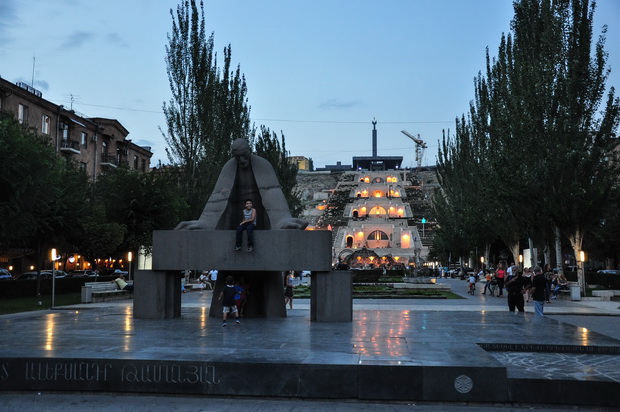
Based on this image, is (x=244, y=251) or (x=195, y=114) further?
(x=195, y=114)

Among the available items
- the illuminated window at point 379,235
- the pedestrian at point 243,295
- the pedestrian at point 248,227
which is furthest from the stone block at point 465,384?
the illuminated window at point 379,235

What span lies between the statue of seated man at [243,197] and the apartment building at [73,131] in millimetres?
30123

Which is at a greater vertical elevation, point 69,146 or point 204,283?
point 69,146

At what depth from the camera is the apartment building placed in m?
45.1

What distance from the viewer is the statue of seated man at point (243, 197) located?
15.1m

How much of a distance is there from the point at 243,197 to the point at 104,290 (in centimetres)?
1624

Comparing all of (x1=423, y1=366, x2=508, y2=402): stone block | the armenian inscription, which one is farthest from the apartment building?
(x1=423, y1=366, x2=508, y2=402): stone block

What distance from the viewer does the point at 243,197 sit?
1603 cm

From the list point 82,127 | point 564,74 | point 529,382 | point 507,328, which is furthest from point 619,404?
point 82,127

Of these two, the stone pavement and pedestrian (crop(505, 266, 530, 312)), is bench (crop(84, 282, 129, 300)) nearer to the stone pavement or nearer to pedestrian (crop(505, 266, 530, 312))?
the stone pavement

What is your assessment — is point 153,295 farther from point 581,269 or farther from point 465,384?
point 581,269

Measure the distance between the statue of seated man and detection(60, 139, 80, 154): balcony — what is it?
133 feet

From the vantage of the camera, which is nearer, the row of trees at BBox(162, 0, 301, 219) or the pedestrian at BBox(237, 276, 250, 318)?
the pedestrian at BBox(237, 276, 250, 318)

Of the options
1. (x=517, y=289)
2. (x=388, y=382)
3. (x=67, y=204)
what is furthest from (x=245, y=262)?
(x=67, y=204)
